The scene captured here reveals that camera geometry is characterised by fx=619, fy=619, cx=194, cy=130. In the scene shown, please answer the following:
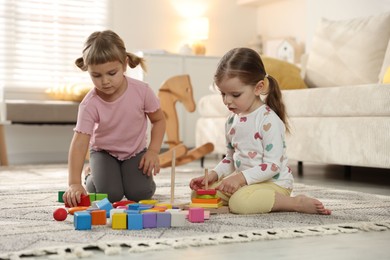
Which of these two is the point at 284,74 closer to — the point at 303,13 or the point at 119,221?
the point at 303,13

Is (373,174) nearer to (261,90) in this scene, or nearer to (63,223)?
(261,90)

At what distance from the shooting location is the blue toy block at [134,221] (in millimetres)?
1538

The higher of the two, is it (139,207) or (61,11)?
(61,11)

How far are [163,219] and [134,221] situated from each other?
7cm

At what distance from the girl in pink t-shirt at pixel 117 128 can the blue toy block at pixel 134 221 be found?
1.77ft

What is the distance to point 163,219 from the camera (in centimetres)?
156

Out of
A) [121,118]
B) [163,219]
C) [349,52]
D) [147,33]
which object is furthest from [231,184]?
[147,33]

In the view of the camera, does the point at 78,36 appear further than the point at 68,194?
Yes

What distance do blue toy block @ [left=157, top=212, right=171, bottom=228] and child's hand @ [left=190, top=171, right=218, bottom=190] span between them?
1.31 ft

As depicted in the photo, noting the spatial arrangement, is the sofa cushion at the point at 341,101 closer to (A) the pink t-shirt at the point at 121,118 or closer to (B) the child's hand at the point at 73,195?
(A) the pink t-shirt at the point at 121,118

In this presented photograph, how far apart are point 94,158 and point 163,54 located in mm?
2873

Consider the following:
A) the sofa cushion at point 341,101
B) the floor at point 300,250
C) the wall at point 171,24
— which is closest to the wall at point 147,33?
the wall at point 171,24

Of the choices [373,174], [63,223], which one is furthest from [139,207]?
[373,174]

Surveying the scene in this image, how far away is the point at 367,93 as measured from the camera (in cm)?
279
